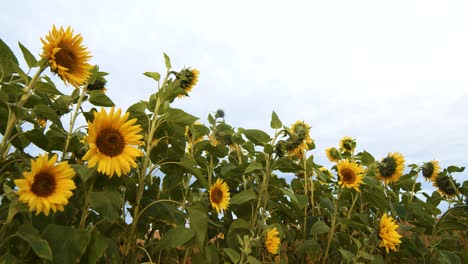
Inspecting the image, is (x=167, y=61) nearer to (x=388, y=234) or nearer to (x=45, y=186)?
(x=45, y=186)

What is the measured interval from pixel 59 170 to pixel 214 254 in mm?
1219

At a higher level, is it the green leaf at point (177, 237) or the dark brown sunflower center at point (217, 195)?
→ the dark brown sunflower center at point (217, 195)

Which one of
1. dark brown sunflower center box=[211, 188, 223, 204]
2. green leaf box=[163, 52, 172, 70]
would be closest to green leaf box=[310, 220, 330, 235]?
dark brown sunflower center box=[211, 188, 223, 204]

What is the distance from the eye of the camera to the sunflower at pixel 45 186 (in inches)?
69.8

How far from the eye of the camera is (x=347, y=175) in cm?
369

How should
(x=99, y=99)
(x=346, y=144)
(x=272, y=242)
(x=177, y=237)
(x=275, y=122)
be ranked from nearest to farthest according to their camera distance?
1. (x=177, y=237)
2. (x=99, y=99)
3. (x=272, y=242)
4. (x=275, y=122)
5. (x=346, y=144)

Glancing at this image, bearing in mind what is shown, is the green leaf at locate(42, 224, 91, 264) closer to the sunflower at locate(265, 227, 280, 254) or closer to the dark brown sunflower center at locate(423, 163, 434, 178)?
the sunflower at locate(265, 227, 280, 254)

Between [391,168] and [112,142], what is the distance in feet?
10.9

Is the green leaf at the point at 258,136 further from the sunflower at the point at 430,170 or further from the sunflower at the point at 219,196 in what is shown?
the sunflower at the point at 430,170

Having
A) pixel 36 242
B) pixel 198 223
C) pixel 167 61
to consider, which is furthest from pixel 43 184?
pixel 167 61

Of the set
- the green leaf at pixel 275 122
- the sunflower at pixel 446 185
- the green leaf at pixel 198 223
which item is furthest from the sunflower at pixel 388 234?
the sunflower at pixel 446 185

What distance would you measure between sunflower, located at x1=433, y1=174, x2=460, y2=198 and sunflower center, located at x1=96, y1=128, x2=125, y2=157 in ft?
13.5

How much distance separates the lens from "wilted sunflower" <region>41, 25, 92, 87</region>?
2.02 meters

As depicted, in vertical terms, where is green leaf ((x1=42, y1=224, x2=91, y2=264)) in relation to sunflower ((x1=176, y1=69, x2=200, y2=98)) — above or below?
below
